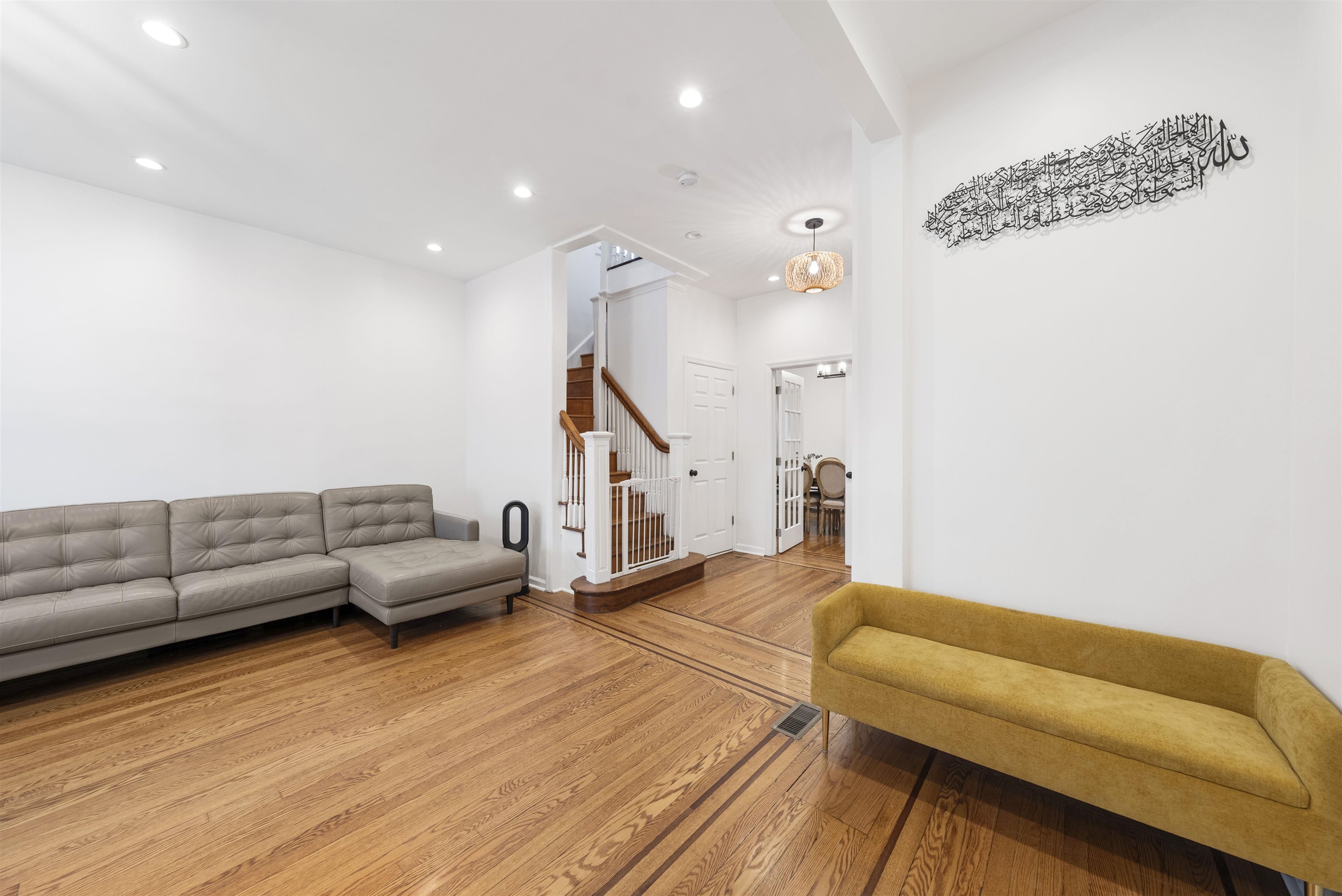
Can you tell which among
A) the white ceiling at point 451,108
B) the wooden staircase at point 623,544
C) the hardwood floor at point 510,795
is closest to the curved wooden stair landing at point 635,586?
the wooden staircase at point 623,544

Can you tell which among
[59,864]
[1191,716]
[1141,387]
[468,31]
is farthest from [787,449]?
[59,864]

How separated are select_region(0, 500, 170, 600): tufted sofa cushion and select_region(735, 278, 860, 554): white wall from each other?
16.0 ft

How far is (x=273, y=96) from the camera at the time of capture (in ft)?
7.78

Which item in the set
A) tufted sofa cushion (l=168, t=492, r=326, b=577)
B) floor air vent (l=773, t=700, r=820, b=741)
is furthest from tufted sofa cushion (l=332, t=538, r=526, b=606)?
floor air vent (l=773, t=700, r=820, b=741)

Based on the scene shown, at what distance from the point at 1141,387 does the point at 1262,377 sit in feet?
0.96

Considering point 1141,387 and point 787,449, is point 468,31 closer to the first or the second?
point 1141,387

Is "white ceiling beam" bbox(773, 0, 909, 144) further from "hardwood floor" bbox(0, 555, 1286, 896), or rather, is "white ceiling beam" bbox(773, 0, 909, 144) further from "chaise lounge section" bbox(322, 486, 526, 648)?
"chaise lounge section" bbox(322, 486, 526, 648)

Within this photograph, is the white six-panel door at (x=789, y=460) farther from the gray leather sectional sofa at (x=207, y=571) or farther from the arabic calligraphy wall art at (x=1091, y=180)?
the arabic calligraphy wall art at (x=1091, y=180)

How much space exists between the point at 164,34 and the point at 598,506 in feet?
10.6

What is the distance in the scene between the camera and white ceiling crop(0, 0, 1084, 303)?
195cm

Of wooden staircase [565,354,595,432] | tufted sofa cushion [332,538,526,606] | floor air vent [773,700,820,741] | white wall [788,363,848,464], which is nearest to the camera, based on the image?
floor air vent [773,700,820,741]

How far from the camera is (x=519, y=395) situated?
4465 millimetres

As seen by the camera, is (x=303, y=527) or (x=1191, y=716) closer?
(x=1191, y=716)

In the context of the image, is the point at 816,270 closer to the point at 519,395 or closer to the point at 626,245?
the point at 626,245
